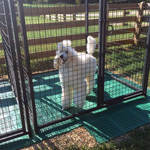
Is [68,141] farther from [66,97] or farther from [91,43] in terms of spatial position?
[91,43]

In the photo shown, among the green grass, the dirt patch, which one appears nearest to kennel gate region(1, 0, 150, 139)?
the dirt patch

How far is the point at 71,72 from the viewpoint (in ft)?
11.0

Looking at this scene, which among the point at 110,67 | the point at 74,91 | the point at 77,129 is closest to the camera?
the point at 77,129

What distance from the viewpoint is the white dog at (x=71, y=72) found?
3.28 meters

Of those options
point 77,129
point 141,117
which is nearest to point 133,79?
point 141,117

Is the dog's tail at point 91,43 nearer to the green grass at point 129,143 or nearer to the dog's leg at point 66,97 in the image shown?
the dog's leg at point 66,97

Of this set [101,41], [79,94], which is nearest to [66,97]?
[79,94]

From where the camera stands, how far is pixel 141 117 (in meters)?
3.29

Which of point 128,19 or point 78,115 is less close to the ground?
point 128,19

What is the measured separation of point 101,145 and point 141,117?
1121mm

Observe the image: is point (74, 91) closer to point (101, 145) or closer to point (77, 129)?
point (77, 129)

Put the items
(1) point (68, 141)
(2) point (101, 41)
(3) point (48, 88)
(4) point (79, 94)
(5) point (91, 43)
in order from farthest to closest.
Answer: (3) point (48, 88), (5) point (91, 43), (4) point (79, 94), (2) point (101, 41), (1) point (68, 141)

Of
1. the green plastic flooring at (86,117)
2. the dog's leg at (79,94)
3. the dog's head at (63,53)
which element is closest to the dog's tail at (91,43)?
the dog's head at (63,53)

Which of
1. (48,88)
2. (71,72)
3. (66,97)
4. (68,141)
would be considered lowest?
(68,141)
